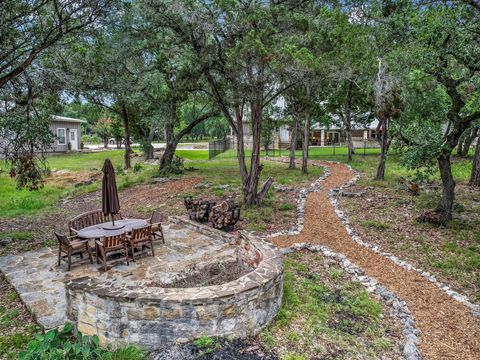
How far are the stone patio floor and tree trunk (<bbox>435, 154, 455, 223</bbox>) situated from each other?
20.2ft

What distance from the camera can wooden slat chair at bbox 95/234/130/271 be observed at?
21.4 ft

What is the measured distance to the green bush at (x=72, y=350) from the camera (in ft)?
14.1

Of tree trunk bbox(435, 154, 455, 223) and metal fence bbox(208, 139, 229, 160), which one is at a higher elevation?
metal fence bbox(208, 139, 229, 160)

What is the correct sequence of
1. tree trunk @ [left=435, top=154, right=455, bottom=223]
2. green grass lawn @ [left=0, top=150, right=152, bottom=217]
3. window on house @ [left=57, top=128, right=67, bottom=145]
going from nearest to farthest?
tree trunk @ [left=435, top=154, right=455, bottom=223] → green grass lawn @ [left=0, top=150, right=152, bottom=217] → window on house @ [left=57, top=128, right=67, bottom=145]

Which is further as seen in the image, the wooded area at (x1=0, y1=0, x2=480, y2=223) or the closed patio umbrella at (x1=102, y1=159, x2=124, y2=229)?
the wooded area at (x1=0, y1=0, x2=480, y2=223)

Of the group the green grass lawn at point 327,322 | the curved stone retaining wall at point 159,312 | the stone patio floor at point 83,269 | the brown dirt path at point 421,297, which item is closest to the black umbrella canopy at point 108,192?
the stone patio floor at point 83,269

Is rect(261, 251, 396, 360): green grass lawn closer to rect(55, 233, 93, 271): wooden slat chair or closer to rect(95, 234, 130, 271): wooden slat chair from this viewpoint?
rect(95, 234, 130, 271): wooden slat chair

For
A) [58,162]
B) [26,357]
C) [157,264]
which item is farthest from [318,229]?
[58,162]

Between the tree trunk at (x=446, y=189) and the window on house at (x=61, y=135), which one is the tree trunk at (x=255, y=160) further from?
the window on house at (x=61, y=135)

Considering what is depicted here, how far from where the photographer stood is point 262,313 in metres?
5.19

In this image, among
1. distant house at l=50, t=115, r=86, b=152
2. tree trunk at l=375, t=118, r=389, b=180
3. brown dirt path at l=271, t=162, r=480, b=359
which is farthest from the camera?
distant house at l=50, t=115, r=86, b=152

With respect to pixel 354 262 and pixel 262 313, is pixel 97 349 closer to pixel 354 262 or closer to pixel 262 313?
pixel 262 313

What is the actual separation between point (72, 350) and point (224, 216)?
5.34 m

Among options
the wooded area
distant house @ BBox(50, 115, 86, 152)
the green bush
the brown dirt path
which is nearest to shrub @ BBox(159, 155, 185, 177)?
the wooded area
